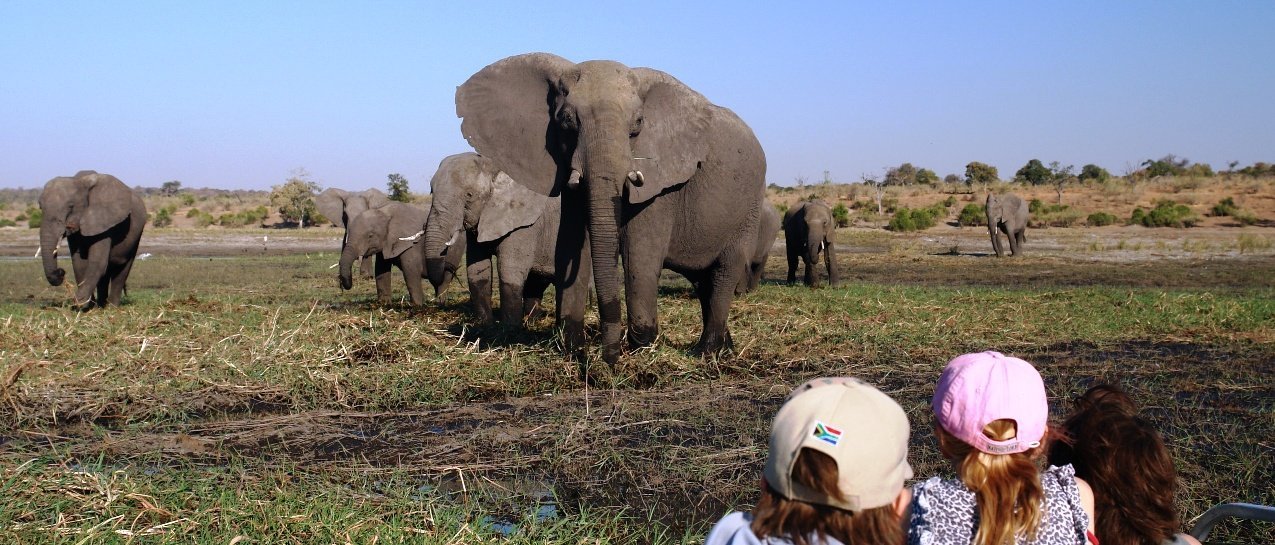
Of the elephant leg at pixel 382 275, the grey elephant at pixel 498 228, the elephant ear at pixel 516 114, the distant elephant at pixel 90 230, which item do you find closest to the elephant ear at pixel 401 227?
the elephant leg at pixel 382 275

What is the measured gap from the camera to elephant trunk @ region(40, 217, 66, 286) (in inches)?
553

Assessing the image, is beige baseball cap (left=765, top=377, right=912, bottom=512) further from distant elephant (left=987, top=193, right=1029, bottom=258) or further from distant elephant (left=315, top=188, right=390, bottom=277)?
distant elephant (left=987, top=193, right=1029, bottom=258)

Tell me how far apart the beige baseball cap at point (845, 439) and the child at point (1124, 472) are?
100 cm

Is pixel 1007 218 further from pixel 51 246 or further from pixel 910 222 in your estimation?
pixel 51 246

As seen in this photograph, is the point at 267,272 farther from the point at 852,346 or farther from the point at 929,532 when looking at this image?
the point at 929,532

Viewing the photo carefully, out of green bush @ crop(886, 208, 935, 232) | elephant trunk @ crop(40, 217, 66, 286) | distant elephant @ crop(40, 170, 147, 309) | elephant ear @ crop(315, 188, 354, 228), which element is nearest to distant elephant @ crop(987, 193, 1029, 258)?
green bush @ crop(886, 208, 935, 232)

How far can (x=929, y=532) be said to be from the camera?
9.43 ft

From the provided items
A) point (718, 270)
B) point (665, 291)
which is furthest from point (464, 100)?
point (665, 291)

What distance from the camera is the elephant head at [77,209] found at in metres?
14.2

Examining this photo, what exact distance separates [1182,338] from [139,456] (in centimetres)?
880

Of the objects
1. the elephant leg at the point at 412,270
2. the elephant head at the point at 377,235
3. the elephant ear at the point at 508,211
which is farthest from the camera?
the elephant head at the point at 377,235

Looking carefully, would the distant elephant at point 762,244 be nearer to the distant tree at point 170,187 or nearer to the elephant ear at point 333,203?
the elephant ear at point 333,203

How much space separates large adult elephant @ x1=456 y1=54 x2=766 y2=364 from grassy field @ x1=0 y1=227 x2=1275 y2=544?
23.0 inches

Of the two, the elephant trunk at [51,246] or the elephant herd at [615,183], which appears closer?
the elephant herd at [615,183]
